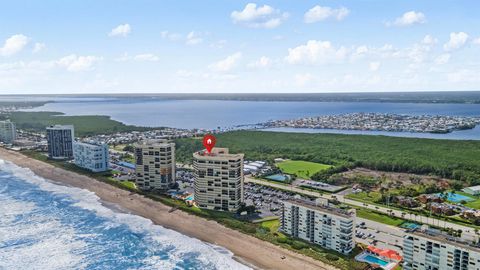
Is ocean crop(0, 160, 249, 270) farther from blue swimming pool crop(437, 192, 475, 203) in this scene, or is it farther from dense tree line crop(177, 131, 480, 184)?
blue swimming pool crop(437, 192, 475, 203)

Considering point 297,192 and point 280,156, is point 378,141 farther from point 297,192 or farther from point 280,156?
point 297,192

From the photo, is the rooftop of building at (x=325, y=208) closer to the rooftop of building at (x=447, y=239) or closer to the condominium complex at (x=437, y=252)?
the condominium complex at (x=437, y=252)

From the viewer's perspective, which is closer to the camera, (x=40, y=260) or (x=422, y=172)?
(x=40, y=260)

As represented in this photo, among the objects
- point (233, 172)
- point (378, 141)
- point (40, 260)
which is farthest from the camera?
point (378, 141)

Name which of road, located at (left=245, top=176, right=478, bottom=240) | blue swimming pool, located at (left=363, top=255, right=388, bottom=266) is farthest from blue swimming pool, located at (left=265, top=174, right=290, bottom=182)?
blue swimming pool, located at (left=363, top=255, right=388, bottom=266)

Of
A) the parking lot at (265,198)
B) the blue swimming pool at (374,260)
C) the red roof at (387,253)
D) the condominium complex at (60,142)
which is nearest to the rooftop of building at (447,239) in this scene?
the red roof at (387,253)

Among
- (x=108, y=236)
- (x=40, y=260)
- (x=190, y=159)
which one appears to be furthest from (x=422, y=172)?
(x=40, y=260)

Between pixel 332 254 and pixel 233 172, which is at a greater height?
pixel 233 172
